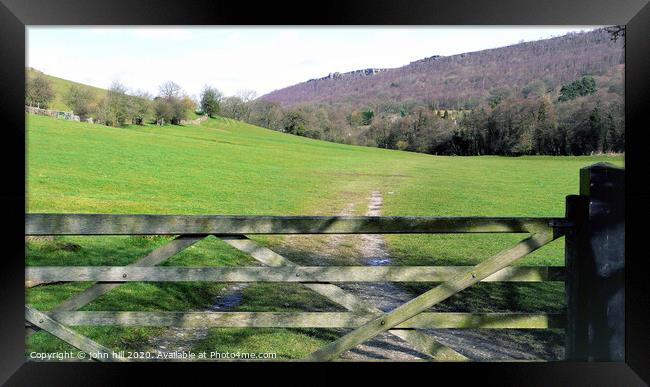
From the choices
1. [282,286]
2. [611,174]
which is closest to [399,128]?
[282,286]

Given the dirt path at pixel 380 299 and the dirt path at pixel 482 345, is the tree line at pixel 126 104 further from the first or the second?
the dirt path at pixel 482 345

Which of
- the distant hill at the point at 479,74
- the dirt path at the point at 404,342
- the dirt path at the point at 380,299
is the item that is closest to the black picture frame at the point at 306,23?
the dirt path at the point at 380,299

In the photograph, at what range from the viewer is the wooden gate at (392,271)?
13.9 feet

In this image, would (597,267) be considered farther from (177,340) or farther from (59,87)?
(59,87)

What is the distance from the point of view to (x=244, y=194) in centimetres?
2861

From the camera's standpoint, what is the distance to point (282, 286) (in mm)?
9016

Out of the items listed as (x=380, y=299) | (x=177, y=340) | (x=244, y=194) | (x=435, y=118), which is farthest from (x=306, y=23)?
(x=435, y=118)

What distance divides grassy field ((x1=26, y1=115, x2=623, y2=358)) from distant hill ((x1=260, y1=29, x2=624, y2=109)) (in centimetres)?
687

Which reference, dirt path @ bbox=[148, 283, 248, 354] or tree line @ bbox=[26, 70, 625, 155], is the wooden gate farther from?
tree line @ bbox=[26, 70, 625, 155]

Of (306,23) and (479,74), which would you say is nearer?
(306,23)

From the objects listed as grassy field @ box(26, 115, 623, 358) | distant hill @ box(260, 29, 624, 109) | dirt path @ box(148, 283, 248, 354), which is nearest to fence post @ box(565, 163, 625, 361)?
grassy field @ box(26, 115, 623, 358)

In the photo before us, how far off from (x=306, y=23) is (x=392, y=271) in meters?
2.14

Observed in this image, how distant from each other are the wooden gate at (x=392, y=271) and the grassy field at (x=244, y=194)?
1801mm

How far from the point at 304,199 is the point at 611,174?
22.3 meters
